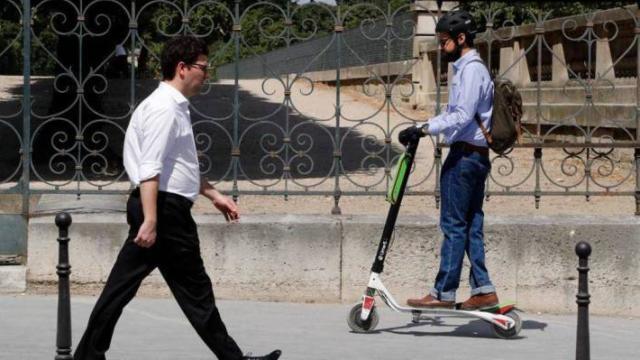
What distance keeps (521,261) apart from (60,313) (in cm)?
411

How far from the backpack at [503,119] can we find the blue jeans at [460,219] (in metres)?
0.13

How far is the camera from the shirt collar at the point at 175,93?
603cm

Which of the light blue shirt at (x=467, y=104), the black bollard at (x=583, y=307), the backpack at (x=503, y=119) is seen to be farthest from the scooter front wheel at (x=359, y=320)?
the black bollard at (x=583, y=307)

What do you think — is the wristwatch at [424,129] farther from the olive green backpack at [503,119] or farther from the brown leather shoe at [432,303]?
the brown leather shoe at [432,303]

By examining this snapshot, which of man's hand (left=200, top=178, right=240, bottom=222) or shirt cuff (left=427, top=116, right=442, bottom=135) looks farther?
shirt cuff (left=427, top=116, right=442, bottom=135)

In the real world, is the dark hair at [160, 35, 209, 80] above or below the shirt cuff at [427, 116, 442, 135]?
above

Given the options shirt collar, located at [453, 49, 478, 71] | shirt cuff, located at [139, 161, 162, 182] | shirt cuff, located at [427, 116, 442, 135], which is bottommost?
shirt cuff, located at [139, 161, 162, 182]

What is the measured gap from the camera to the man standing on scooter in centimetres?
770

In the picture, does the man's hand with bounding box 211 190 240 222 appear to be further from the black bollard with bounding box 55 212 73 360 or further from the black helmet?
the black helmet

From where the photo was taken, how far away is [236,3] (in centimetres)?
946

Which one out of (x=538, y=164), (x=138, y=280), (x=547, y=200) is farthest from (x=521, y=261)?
(x=547, y=200)

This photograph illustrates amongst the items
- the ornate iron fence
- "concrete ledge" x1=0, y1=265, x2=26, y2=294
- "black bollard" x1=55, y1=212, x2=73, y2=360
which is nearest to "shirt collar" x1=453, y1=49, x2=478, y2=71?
the ornate iron fence

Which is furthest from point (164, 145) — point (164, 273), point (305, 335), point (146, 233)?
point (305, 335)

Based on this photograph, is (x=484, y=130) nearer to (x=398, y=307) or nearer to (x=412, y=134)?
(x=412, y=134)
